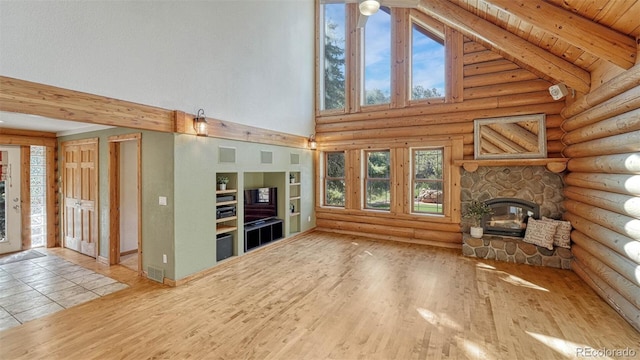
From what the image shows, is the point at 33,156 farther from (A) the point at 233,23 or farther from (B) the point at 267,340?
(B) the point at 267,340

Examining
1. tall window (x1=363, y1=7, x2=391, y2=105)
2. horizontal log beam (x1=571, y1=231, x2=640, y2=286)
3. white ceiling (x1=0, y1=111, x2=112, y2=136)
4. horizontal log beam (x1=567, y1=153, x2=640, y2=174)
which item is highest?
tall window (x1=363, y1=7, x2=391, y2=105)

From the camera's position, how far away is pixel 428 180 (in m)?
6.48

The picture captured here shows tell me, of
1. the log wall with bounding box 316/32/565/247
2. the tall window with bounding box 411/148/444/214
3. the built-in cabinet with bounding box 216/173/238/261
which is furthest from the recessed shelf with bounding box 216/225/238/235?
the tall window with bounding box 411/148/444/214

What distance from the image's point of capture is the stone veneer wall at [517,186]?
17.3 feet

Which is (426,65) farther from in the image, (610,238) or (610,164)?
(610,238)

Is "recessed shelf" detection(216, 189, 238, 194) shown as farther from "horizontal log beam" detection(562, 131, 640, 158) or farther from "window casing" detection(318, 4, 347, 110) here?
"horizontal log beam" detection(562, 131, 640, 158)

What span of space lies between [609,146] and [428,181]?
321 cm

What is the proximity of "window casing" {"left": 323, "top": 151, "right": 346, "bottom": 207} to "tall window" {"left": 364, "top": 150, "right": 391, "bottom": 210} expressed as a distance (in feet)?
2.38

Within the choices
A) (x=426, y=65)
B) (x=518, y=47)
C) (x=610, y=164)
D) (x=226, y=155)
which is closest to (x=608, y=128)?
(x=610, y=164)

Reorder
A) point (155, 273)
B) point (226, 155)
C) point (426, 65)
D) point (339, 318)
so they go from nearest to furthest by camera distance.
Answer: point (339, 318), point (155, 273), point (226, 155), point (426, 65)

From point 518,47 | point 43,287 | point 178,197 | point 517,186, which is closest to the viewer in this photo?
point 43,287

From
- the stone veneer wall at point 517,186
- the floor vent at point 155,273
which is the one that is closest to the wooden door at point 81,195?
the floor vent at point 155,273

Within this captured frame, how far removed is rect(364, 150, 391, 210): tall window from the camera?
7027 millimetres

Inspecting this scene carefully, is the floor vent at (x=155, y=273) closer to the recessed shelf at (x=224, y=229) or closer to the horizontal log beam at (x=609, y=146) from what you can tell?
the recessed shelf at (x=224, y=229)
